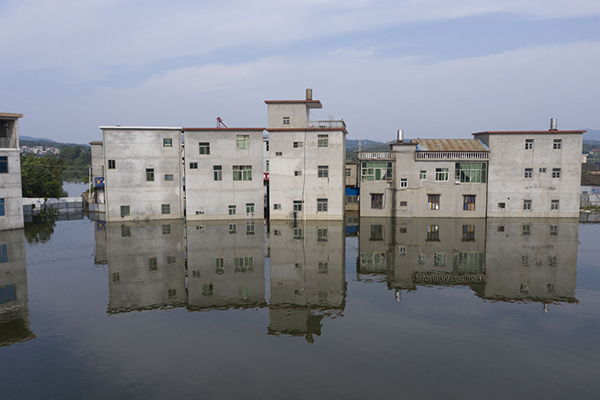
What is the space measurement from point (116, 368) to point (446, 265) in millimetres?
20857

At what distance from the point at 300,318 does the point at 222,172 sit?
27575mm

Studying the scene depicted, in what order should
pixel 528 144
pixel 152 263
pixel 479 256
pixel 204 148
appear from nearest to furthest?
pixel 152 263 < pixel 479 256 < pixel 204 148 < pixel 528 144

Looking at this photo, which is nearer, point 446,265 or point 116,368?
point 116,368

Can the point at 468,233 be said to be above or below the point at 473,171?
below

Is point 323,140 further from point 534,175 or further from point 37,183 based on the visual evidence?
point 37,183

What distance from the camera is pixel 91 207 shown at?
53656 mm

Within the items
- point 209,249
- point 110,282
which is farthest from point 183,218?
point 110,282

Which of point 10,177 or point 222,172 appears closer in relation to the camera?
point 10,177

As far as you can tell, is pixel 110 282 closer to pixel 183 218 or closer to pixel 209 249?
pixel 209 249

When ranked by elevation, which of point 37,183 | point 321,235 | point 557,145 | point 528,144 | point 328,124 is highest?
point 328,124

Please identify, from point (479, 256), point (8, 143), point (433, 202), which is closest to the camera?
point (479, 256)

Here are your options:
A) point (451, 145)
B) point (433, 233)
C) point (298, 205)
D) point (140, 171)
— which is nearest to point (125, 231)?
point (140, 171)

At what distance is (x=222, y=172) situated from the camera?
4350cm

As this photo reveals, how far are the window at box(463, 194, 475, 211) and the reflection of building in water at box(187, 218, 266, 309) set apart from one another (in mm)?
22762
